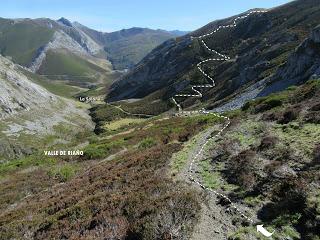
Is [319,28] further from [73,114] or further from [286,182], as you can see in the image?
[73,114]

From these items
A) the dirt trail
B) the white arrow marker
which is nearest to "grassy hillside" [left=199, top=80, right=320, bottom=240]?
the white arrow marker

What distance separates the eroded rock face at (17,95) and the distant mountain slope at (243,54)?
4300cm

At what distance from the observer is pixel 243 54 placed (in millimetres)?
141750

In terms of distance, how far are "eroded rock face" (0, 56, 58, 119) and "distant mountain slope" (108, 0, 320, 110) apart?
1693 inches

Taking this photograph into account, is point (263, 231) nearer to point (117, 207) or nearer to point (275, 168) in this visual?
point (275, 168)

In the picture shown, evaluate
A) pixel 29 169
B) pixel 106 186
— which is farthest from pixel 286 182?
pixel 29 169

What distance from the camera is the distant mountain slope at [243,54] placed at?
102 meters

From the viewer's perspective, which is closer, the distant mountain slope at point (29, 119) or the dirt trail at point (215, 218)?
the dirt trail at point (215, 218)

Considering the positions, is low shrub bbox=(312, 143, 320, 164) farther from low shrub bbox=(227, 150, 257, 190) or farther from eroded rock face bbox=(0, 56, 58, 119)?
eroded rock face bbox=(0, 56, 58, 119)

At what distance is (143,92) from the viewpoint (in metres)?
185

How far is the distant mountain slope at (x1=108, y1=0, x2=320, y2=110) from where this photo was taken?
102188 mm

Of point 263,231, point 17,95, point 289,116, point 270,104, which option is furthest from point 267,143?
point 17,95

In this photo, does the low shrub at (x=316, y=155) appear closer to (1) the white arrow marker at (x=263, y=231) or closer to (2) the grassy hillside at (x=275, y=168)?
(2) the grassy hillside at (x=275, y=168)

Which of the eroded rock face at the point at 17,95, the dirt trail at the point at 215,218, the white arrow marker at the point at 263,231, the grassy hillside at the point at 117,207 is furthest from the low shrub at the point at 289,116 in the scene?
the eroded rock face at the point at 17,95
